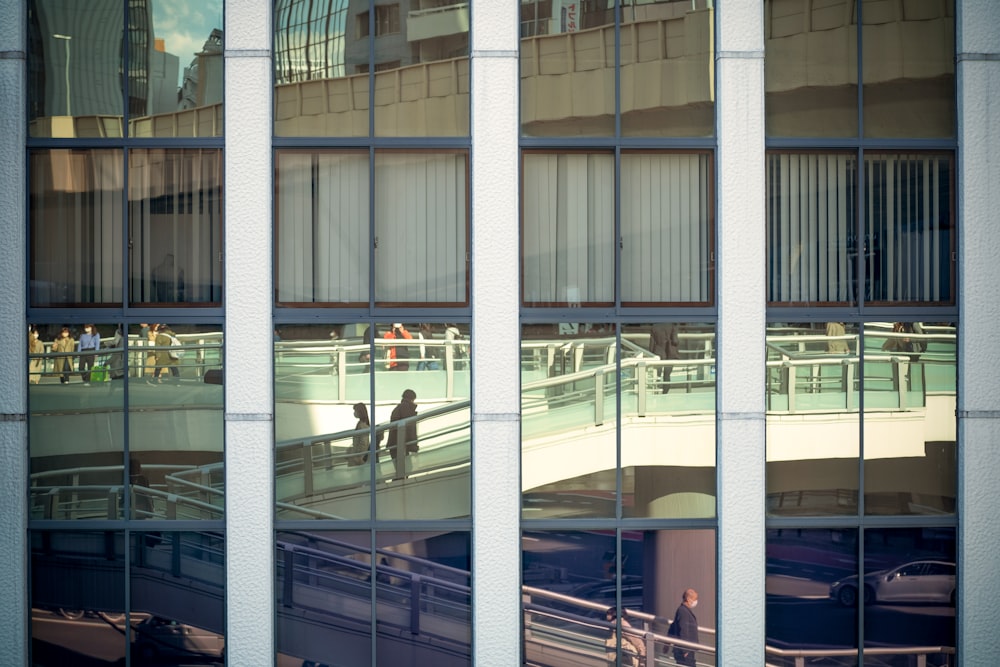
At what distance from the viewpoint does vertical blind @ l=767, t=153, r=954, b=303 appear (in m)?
10.9

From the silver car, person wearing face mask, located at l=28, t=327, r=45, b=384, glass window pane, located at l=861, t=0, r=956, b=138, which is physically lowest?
the silver car

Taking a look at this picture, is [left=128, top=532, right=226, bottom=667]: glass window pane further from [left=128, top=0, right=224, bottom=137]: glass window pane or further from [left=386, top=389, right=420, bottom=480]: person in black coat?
[left=128, top=0, right=224, bottom=137]: glass window pane

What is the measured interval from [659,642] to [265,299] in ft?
20.9

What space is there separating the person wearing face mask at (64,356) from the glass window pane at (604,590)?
5947 millimetres

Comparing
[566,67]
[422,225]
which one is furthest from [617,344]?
[566,67]

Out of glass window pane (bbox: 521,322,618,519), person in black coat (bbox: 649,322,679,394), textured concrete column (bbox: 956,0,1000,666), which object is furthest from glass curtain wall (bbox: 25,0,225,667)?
textured concrete column (bbox: 956,0,1000,666)

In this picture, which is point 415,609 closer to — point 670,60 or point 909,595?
point 909,595

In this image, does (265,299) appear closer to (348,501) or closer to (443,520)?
(348,501)

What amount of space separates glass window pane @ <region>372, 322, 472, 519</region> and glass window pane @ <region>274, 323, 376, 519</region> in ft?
0.58

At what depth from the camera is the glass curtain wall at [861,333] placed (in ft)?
35.6

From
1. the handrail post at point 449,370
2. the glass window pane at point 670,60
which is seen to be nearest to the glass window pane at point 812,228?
the glass window pane at point 670,60

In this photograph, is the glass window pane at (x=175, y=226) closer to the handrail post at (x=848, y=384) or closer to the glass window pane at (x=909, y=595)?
the handrail post at (x=848, y=384)

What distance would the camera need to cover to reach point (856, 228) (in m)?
11.0

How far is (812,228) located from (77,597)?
10123 mm
